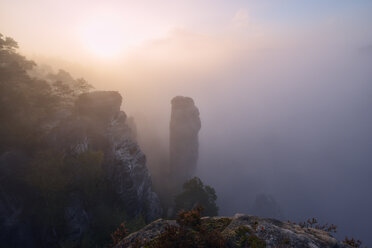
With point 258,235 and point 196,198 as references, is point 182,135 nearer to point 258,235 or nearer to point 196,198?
point 196,198

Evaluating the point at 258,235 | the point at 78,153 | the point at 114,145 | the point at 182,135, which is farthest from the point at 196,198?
the point at 182,135

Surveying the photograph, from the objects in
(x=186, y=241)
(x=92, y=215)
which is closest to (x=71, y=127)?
(x=92, y=215)

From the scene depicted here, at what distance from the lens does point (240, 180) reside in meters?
141

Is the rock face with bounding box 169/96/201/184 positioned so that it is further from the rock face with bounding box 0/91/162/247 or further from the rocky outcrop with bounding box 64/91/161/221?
the rocky outcrop with bounding box 64/91/161/221

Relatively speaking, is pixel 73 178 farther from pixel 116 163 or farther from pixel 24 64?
pixel 24 64

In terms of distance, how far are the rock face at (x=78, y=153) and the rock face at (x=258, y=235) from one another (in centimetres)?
2086

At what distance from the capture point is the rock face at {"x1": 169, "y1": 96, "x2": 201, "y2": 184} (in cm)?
8106

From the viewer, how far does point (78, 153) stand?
2758cm

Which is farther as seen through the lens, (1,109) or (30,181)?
(1,109)

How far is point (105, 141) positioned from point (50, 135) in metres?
9.47

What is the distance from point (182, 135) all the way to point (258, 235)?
7613 cm

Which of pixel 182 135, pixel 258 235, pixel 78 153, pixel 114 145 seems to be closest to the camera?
pixel 258 235

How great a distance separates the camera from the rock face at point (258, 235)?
23.2 feet


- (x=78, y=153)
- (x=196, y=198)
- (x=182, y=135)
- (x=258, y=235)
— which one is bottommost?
(x=196, y=198)
